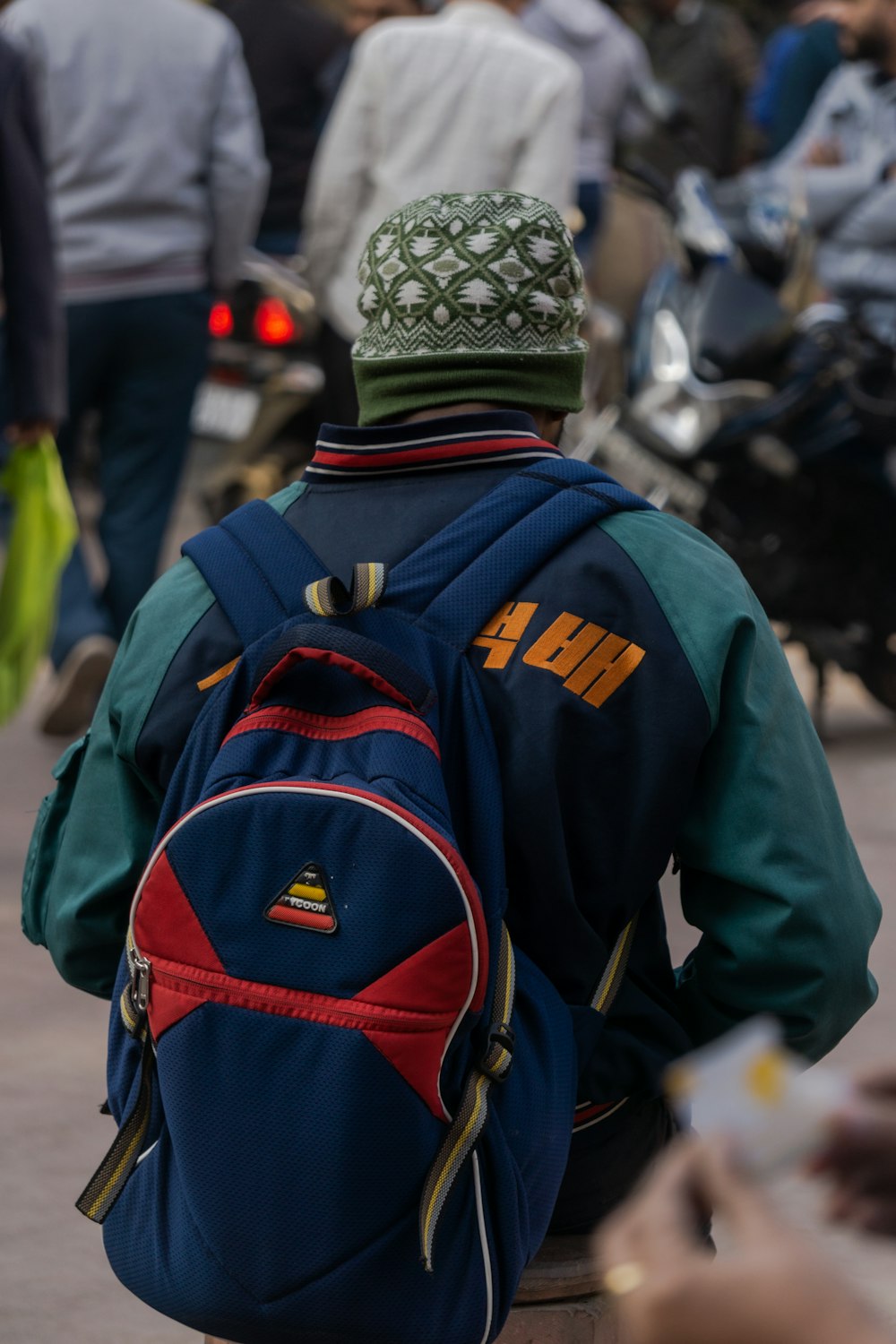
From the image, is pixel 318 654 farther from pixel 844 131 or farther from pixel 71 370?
pixel 844 131

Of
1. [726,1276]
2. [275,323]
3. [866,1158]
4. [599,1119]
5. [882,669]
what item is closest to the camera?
[726,1276]

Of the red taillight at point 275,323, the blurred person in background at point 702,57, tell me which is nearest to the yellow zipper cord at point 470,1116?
the red taillight at point 275,323

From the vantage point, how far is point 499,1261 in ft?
6.62

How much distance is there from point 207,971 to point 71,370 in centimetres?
450

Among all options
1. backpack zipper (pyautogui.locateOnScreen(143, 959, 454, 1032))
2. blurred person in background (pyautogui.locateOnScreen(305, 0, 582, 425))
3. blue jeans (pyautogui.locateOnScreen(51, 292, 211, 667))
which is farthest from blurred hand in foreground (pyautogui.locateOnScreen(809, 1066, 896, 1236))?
blurred person in background (pyautogui.locateOnScreen(305, 0, 582, 425))

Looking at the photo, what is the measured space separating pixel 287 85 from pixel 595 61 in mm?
1283

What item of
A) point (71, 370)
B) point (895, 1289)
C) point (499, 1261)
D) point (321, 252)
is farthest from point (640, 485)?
point (499, 1261)

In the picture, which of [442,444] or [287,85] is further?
[287,85]

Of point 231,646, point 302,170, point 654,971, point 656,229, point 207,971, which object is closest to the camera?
point 207,971

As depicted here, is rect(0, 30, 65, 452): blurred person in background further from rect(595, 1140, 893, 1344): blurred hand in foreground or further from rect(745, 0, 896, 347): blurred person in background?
rect(595, 1140, 893, 1344): blurred hand in foreground

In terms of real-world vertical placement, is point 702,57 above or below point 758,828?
below

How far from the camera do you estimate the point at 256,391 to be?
772 centimetres

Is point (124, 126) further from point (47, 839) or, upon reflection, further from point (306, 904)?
point (306, 904)

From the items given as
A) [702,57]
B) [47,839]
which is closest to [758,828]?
[47,839]
